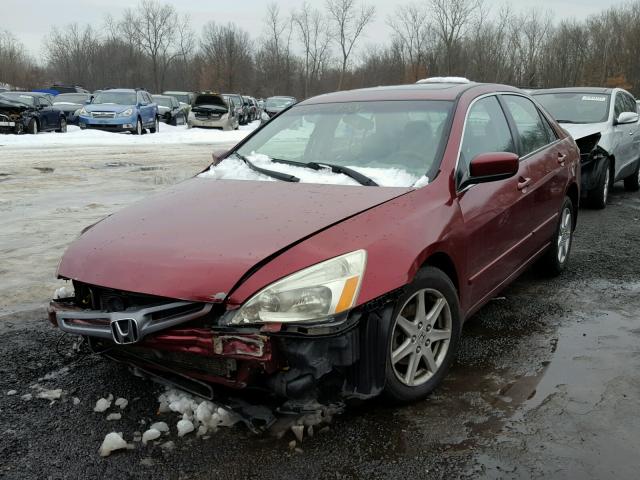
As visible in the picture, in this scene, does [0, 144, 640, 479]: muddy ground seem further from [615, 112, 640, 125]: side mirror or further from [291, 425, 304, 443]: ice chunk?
[615, 112, 640, 125]: side mirror

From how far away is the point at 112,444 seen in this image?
102 inches

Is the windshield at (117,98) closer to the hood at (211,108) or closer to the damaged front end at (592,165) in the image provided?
the hood at (211,108)

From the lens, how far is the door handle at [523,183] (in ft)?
12.9

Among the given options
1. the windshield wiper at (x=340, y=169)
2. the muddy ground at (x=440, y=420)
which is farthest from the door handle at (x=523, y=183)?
the windshield wiper at (x=340, y=169)

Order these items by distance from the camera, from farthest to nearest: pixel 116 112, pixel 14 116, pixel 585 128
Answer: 1. pixel 116 112
2. pixel 14 116
3. pixel 585 128

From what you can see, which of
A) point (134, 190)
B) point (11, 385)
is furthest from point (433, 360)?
point (134, 190)

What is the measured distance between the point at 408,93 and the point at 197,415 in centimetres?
250

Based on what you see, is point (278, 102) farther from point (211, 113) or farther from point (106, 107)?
point (106, 107)

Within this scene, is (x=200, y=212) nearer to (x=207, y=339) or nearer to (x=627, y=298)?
(x=207, y=339)

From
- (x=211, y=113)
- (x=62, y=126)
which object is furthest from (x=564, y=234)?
(x=211, y=113)

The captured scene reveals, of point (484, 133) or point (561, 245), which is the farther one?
point (561, 245)

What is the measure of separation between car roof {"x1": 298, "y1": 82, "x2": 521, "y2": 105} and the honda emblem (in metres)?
2.33

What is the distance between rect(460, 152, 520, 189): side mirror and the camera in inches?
130

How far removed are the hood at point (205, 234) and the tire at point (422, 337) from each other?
18.9 inches
